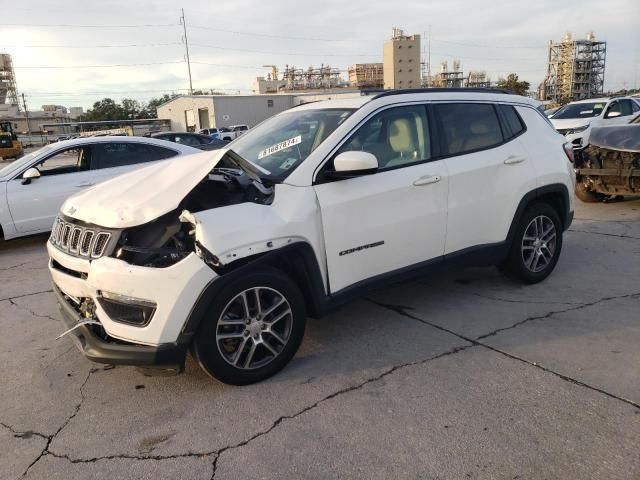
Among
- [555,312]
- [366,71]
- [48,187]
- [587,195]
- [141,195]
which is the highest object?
[366,71]

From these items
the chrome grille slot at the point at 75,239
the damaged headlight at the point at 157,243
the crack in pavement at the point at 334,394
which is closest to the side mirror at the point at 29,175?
the chrome grille slot at the point at 75,239

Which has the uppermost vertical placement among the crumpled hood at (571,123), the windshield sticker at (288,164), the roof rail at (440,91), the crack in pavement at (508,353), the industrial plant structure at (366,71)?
the industrial plant structure at (366,71)

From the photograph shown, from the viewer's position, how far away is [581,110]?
14281mm

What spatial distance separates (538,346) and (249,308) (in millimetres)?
2127

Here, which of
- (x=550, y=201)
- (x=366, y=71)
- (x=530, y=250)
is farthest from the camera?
(x=366, y=71)

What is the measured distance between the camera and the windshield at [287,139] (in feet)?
12.1

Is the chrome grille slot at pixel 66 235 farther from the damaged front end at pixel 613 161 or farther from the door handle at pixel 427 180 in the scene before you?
the damaged front end at pixel 613 161

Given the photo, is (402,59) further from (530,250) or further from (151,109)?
(530,250)

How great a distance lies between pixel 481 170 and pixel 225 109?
57.9m

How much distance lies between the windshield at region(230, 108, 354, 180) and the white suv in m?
0.02

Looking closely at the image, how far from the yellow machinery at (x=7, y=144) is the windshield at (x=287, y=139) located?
4356 cm

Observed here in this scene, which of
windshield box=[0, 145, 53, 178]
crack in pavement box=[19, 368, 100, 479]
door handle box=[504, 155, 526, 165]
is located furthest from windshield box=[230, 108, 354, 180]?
windshield box=[0, 145, 53, 178]

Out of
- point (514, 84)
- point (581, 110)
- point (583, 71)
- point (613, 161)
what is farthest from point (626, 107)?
point (583, 71)

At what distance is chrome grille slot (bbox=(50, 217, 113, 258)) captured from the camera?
310 centimetres
